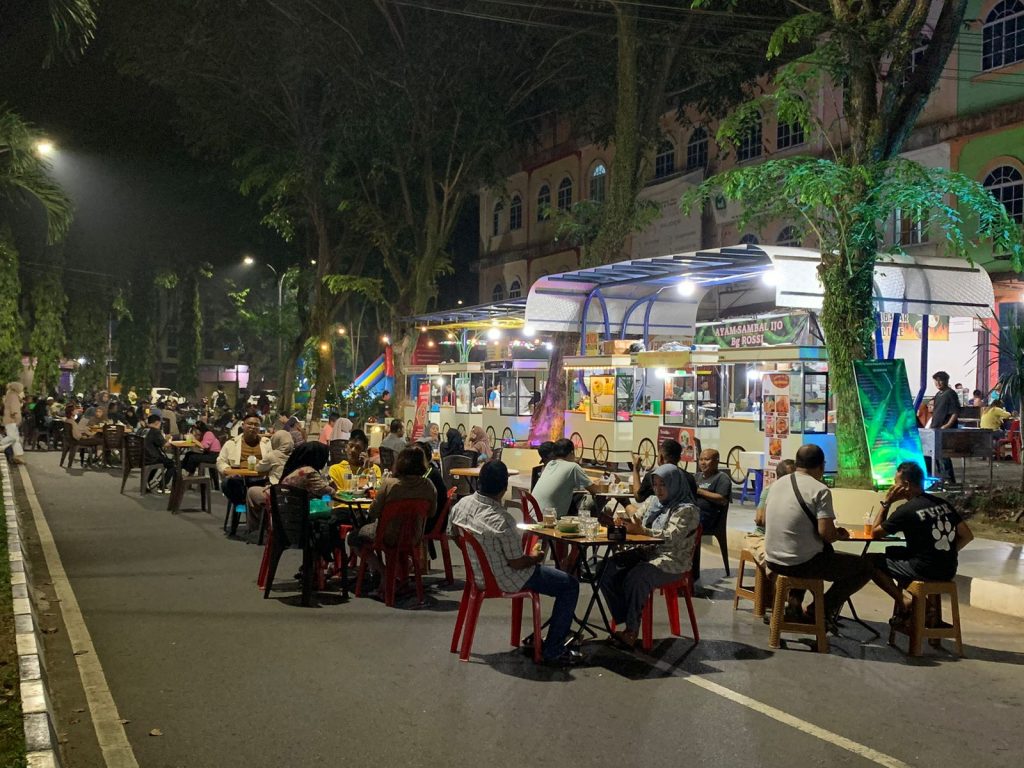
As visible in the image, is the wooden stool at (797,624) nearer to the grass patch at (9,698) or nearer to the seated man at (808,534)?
the seated man at (808,534)

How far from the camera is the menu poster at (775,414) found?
54.2ft

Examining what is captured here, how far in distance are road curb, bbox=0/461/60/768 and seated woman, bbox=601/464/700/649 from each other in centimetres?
370

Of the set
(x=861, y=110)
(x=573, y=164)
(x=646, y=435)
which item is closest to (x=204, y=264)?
(x=573, y=164)

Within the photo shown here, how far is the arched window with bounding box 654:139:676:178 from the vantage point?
103 feet

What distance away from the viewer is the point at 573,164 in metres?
36.1

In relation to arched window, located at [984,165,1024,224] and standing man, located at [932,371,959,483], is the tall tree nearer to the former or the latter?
standing man, located at [932,371,959,483]

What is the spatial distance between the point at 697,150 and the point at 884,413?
18.5 meters

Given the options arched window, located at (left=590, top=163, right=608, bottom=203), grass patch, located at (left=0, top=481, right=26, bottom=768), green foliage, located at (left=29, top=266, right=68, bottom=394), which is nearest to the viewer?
grass patch, located at (left=0, top=481, right=26, bottom=768)

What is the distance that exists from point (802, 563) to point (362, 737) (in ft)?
11.8

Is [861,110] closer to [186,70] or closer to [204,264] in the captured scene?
[186,70]

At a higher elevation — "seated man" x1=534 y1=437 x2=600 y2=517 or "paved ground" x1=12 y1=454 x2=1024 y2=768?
"seated man" x1=534 y1=437 x2=600 y2=517

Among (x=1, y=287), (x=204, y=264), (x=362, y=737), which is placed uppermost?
(x=204, y=264)

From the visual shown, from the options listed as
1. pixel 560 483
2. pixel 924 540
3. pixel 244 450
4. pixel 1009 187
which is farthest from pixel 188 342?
pixel 924 540

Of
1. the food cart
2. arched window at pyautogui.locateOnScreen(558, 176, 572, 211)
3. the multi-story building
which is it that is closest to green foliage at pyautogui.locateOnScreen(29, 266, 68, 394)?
the multi-story building
